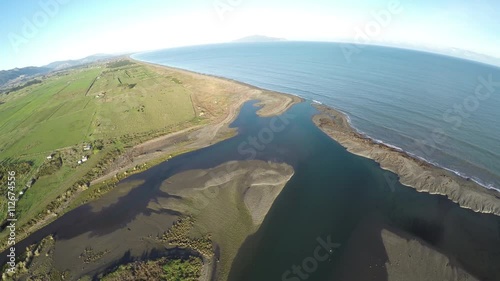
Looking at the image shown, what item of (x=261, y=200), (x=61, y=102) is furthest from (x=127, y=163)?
(x=61, y=102)

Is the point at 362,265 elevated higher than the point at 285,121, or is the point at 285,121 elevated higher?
the point at 285,121

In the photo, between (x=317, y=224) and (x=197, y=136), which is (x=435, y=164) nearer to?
(x=317, y=224)

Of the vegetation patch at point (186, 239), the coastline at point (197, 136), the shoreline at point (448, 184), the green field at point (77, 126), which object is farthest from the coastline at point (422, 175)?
the green field at point (77, 126)

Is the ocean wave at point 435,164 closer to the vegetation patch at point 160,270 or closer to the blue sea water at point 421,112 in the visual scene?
the blue sea water at point 421,112

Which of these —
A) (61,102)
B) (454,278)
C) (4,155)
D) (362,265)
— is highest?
(61,102)

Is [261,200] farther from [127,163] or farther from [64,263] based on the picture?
[127,163]

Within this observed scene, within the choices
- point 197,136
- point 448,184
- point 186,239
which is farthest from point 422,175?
point 197,136
